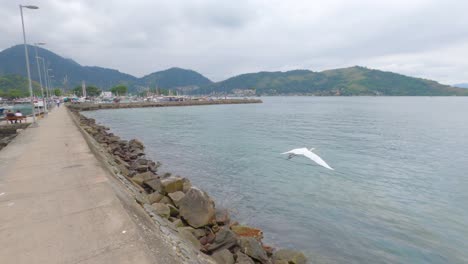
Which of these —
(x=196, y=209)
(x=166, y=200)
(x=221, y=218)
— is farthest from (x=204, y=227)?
(x=166, y=200)

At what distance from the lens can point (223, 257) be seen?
23.6 ft

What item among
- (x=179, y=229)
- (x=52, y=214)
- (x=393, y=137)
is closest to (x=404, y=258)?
(x=179, y=229)

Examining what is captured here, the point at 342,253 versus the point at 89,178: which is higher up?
the point at 89,178

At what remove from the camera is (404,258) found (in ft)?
28.9

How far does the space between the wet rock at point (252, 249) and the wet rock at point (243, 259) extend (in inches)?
10.2

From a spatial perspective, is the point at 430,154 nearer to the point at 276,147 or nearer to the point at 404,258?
the point at 276,147

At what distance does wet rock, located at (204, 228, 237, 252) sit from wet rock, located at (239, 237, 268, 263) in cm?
28

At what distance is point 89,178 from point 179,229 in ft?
11.3

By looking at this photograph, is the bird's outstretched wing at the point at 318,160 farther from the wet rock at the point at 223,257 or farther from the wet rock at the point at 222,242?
the wet rock at the point at 223,257

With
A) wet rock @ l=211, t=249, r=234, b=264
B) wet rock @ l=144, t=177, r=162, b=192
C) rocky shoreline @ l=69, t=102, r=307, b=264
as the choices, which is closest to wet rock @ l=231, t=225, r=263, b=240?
rocky shoreline @ l=69, t=102, r=307, b=264

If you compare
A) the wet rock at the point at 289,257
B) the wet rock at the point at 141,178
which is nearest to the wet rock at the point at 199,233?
the wet rock at the point at 289,257

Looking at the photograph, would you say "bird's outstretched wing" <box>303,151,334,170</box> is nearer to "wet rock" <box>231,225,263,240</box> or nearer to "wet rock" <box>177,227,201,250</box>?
"wet rock" <box>231,225,263,240</box>

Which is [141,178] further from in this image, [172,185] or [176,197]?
[176,197]

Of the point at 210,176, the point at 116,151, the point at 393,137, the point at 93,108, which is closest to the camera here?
the point at 210,176
